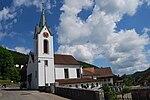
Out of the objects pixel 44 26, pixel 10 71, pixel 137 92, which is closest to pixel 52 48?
pixel 44 26

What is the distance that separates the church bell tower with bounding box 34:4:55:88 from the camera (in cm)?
5072

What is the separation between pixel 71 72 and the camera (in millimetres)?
57938

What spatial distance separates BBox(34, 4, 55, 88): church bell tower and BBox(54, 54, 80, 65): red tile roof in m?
3.16

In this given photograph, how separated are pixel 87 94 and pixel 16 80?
6345 centimetres

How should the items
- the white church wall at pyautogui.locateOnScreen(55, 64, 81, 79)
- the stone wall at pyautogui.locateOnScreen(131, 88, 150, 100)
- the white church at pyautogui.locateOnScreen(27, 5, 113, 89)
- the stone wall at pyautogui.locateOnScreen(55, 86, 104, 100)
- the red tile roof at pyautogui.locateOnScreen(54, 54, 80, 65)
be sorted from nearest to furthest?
the stone wall at pyautogui.locateOnScreen(131, 88, 150, 100), the stone wall at pyautogui.locateOnScreen(55, 86, 104, 100), the white church at pyautogui.locateOnScreen(27, 5, 113, 89), the white church wall at pyautogui.locateOnScreen(55, 64, 81, 79), the red tile roof at pyautogui.locateOnScreen(54, 54, 80, 65)

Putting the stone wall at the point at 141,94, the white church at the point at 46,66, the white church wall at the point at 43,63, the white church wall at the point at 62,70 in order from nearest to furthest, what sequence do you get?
the stone wall at the point at 141,94, the white church wall at the point at 43,63, the white church at the point at 46,66, the white church wall at the point at 62,70

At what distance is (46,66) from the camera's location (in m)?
51.7

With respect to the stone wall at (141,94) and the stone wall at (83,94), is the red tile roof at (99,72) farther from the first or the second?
the stone wall at (141,94)

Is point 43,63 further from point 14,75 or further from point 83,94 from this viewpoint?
point 83,94

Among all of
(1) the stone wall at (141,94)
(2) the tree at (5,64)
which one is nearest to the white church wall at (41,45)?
(2) the tree at (5,64)

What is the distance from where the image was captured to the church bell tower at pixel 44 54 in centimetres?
5072

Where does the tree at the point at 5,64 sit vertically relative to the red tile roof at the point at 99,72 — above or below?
above

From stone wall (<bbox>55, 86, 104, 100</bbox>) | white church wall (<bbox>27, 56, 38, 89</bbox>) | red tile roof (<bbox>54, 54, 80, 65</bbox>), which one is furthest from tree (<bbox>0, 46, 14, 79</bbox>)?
stone wall (<bbox>55, 86, 104, 100</bbox>)

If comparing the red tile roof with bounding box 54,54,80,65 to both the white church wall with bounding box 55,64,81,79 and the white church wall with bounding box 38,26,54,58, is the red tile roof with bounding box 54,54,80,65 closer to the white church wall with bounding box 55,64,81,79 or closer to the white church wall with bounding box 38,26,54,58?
the white church wall with bounding box 55,64,81,79
